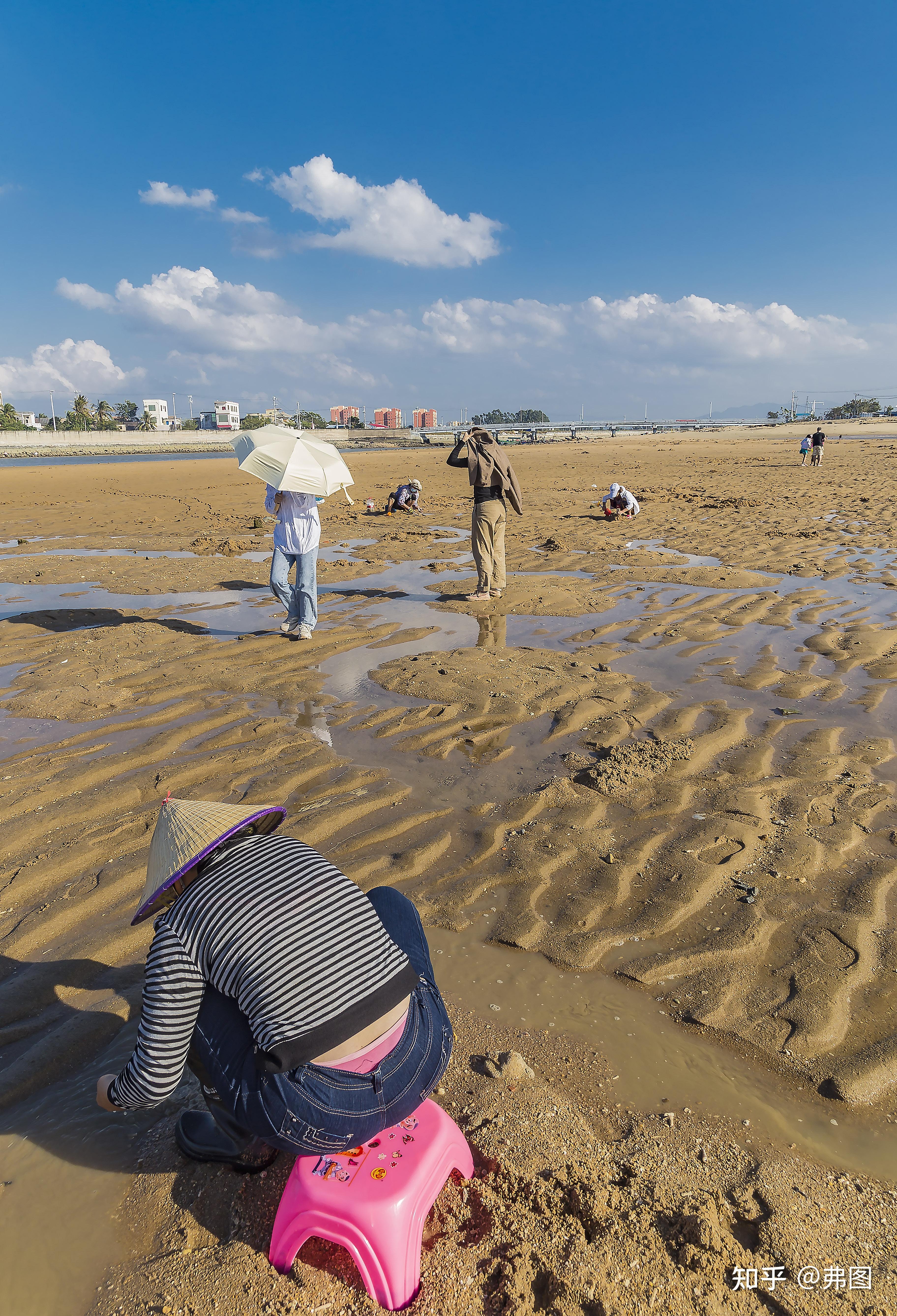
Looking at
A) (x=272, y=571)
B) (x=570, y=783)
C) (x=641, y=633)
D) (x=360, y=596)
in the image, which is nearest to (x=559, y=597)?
(x=641, y=633)

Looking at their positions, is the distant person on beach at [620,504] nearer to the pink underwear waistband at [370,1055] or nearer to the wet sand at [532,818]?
the wet sand at [532,818]

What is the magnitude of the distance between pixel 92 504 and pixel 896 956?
18.6 meters

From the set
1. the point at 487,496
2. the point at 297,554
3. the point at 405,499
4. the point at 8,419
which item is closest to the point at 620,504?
the point at 405,499

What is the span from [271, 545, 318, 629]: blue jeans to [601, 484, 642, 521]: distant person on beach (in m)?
7.96

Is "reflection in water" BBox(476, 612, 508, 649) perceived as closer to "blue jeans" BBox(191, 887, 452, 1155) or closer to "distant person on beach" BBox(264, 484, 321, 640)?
"distant person on beach" BBox(264, 484, 321, 640)

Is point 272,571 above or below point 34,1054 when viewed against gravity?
above

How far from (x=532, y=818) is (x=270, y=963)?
2148 mm

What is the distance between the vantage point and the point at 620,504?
1350 centimetres

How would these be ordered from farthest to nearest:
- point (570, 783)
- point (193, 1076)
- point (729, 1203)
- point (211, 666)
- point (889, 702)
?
point (211, 666) → point (889, 702) → point (570, 783) → point (193, 1076) → point (729, 1203)

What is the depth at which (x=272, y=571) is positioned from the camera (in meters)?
6.72

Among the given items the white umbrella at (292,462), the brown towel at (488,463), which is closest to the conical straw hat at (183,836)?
the white umbrella at (292,462)

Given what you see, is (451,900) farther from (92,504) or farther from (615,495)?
(92,504)

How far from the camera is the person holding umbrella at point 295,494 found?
623 centimetres

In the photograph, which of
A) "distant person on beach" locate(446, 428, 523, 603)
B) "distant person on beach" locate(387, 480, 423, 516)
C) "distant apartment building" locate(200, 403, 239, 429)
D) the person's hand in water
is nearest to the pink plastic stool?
the person's hand in water
